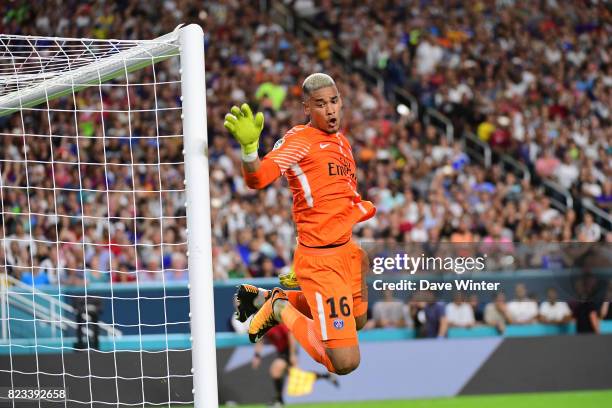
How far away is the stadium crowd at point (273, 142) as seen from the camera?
12094mm

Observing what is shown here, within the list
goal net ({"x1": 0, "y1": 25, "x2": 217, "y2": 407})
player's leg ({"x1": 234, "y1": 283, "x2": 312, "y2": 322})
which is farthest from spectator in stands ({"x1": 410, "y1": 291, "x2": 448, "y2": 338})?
player's leg ({"x1": 234, "y1": 283, "x2": 312, "y2": 322})

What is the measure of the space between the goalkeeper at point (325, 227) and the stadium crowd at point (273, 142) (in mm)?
5311

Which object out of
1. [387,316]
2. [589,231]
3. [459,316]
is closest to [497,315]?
[459,316]

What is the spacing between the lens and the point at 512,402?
11781mm

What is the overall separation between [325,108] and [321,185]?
1.45 ft

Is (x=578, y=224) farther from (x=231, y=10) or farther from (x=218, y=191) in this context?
(x=231, y=10)

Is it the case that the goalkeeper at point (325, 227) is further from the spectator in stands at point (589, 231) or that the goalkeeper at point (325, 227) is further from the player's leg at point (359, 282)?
the spectator in stands at point (589, 231)

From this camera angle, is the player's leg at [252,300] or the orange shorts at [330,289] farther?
the player's leg at [252,300]

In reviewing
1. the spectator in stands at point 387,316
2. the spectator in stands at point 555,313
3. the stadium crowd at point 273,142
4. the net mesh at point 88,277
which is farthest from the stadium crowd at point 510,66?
the net mesh at point 88,277

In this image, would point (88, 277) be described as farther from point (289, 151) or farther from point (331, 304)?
point (289, 151)

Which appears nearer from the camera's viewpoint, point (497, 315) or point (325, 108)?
point (325, 108)

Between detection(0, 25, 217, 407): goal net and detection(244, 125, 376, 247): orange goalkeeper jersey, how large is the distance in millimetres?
538

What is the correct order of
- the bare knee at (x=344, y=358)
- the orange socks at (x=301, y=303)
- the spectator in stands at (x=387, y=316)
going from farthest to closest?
the spectator in stands at (x=387, y=316) < the orange socks at (x=301, y=303) < the bare knee at (x=344, y=358)

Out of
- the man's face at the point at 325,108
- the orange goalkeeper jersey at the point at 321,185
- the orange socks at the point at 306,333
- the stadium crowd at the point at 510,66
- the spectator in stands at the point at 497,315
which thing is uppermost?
the stadium crowd at the point at 510,66
